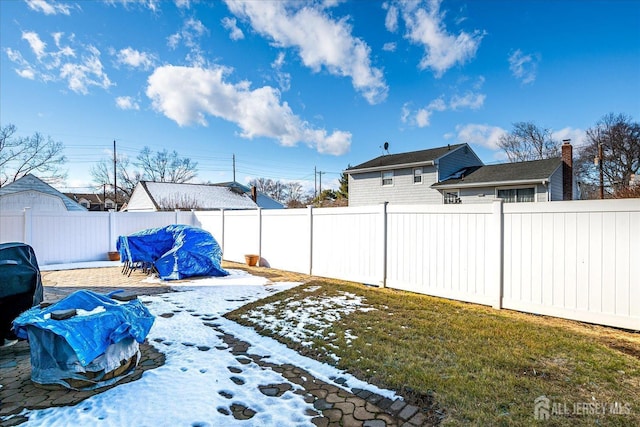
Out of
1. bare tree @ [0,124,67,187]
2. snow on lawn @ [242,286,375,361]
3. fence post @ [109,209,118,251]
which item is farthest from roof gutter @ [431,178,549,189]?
bare tree @ [0,124,67,187]

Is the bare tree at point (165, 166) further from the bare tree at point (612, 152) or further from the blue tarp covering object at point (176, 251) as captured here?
the bare tree at point (612, 152)

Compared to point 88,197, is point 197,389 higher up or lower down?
lower down

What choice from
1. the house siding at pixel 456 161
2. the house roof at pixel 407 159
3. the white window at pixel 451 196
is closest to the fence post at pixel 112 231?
the house roof at pixel 407 159

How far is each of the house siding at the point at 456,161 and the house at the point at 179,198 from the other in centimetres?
1526

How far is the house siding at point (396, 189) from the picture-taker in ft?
55.0

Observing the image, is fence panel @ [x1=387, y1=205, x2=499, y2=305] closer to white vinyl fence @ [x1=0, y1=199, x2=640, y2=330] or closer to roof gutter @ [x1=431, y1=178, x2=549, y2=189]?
white vinyl fence @ [x1=0, y1=199, x2=640, y2=330]

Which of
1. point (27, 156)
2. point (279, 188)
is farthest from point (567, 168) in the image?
point (27, 156)

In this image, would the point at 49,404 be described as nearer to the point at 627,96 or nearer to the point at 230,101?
the point at 230,101

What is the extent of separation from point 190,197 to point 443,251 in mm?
22692

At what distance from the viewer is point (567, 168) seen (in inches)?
590

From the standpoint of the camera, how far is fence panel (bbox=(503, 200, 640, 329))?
406 cm

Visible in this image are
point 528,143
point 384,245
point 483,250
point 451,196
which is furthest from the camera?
point 528,143

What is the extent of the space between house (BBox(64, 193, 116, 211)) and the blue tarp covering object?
37.2 metres

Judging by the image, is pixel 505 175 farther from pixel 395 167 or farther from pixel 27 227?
pixel 27 227
